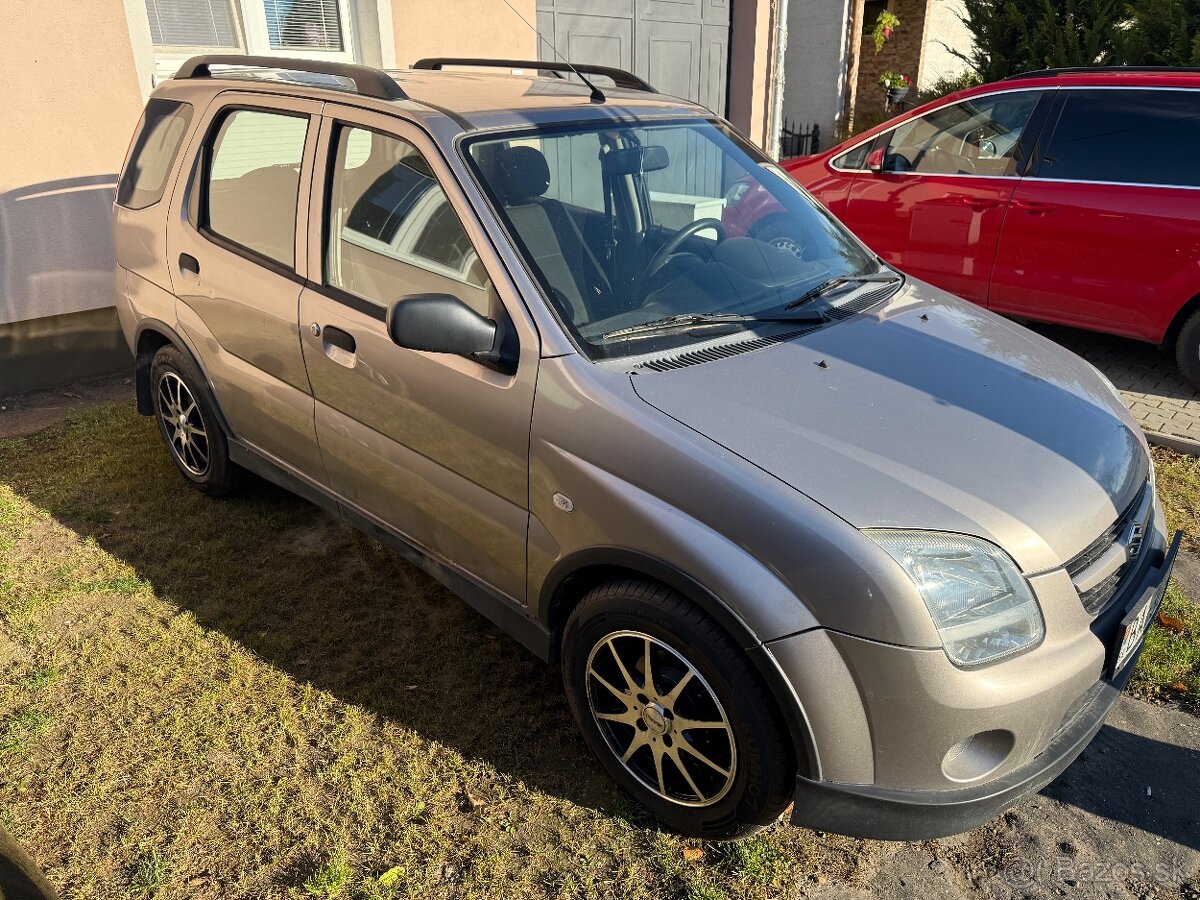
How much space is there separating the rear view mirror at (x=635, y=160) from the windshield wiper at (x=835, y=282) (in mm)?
751

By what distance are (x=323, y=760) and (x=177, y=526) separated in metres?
1.92

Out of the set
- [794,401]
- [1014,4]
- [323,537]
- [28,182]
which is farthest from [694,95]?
[794,401]

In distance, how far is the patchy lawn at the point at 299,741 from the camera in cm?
266

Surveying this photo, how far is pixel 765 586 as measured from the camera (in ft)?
7.39

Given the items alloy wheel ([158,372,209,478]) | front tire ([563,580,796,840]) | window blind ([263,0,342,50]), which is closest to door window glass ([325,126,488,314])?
front tire ([563,580,796,840])

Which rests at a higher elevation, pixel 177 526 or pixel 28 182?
pixel 28 182

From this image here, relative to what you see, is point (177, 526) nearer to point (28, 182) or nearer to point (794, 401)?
point (28, 182)

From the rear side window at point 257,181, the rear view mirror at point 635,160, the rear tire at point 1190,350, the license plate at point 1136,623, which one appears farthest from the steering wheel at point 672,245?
the rear tire at point 1190,350

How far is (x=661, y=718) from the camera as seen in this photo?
262cm

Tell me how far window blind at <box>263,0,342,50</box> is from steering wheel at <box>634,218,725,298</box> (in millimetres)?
4924

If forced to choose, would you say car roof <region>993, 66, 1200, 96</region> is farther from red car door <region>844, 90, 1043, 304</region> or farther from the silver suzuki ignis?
the silver suzuki ignis

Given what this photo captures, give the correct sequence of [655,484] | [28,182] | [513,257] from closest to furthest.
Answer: [655,484]
[513,257]
[28,182]

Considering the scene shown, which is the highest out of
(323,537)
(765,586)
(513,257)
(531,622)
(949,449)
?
(513,257)

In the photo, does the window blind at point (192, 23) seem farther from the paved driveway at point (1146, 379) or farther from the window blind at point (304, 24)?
the paved driveway at point (1146, 379)
